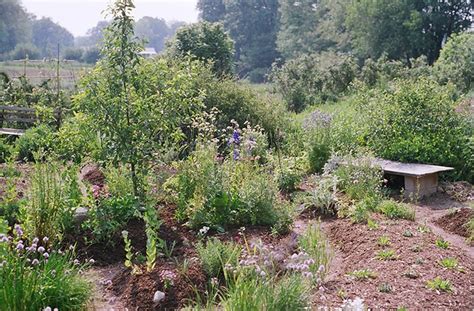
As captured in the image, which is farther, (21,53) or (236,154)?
(21,53)

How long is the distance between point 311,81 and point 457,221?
45.5ft

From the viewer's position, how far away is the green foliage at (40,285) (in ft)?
11.5

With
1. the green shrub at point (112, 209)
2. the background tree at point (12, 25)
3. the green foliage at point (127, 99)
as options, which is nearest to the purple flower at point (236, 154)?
the green foliage at point (127, 99)

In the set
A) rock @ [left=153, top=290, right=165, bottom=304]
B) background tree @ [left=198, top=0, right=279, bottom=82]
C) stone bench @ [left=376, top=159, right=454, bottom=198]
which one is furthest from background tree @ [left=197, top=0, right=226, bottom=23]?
rock @ [left=153, top=290, right=165, bottom=304]

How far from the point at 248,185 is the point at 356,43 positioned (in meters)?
30.3

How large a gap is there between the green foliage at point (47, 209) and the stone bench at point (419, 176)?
440cm

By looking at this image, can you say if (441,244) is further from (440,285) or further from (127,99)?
(127,99)

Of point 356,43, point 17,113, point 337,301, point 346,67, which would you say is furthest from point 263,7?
point 337,301

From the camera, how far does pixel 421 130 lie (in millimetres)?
8281

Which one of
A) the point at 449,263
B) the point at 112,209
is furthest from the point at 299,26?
the point at 449,263

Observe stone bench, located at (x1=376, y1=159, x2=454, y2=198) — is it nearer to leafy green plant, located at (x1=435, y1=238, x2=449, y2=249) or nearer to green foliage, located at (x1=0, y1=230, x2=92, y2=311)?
leafy green plant, located at (x1=435, y1=238, x2=449, y2=249)

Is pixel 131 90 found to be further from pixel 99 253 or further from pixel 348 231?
pixel 348 231

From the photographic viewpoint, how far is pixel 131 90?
5.61m

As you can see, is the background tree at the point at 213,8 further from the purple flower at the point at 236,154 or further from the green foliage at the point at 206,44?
the purple flower at the point at 236,154
